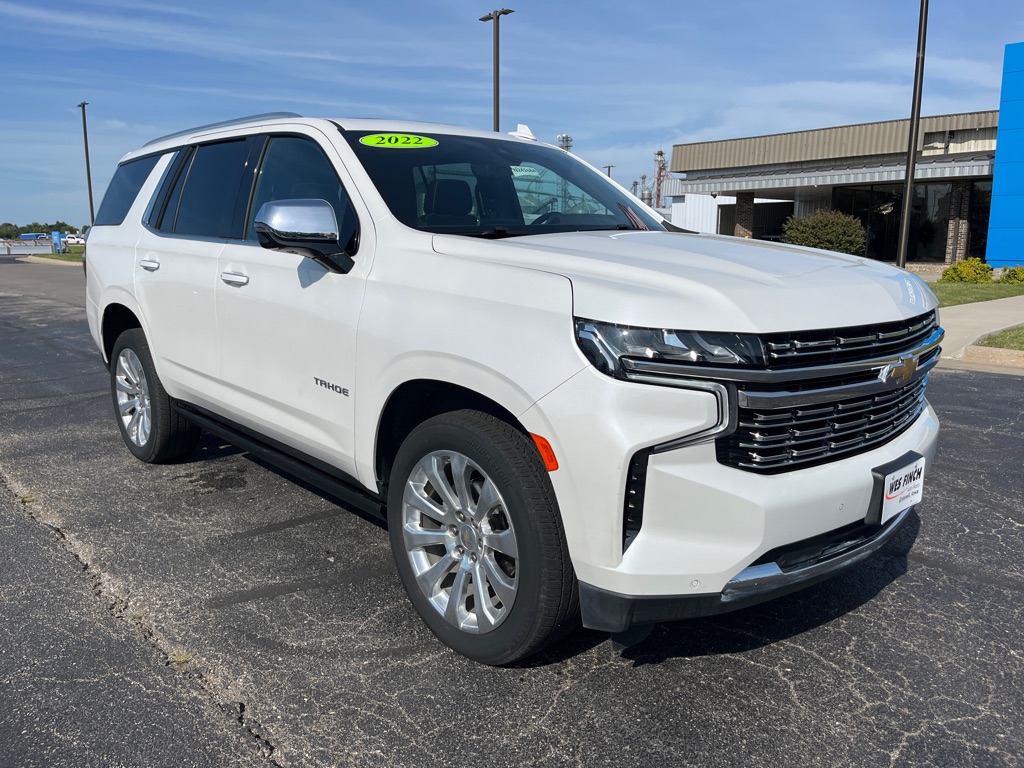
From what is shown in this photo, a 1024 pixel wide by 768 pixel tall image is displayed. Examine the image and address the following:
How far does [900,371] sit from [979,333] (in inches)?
378

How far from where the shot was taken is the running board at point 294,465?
134 inches

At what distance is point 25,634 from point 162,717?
907 millimetres

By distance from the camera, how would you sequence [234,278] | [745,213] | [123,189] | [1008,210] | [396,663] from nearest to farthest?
[396,663] < [234,278] < [123,189] < [1008,210] < [745,213]

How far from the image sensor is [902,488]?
283 cm

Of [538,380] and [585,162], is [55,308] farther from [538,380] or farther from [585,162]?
[538,380]

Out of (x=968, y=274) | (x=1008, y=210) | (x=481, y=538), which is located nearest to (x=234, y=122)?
(x=481, y=538)

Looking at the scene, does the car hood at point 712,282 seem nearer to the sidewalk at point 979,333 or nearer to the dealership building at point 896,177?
the sidewalk at point 979,333

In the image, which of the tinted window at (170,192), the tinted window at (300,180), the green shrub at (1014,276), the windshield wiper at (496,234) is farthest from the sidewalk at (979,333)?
the tinted window at (170,192)

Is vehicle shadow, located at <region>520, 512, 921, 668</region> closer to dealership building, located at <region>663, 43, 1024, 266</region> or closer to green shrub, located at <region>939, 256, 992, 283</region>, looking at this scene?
green shrub, located at <region>939, 256, 992, 283</region>

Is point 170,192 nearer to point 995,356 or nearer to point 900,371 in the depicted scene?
point 900,371

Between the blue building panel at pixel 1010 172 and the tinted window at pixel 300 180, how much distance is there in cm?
2665

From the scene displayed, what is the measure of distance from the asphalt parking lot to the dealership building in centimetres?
2286

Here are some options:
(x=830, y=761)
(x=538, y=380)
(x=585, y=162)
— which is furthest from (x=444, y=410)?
(x=585, y=162)

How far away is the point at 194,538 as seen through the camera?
4.14m
